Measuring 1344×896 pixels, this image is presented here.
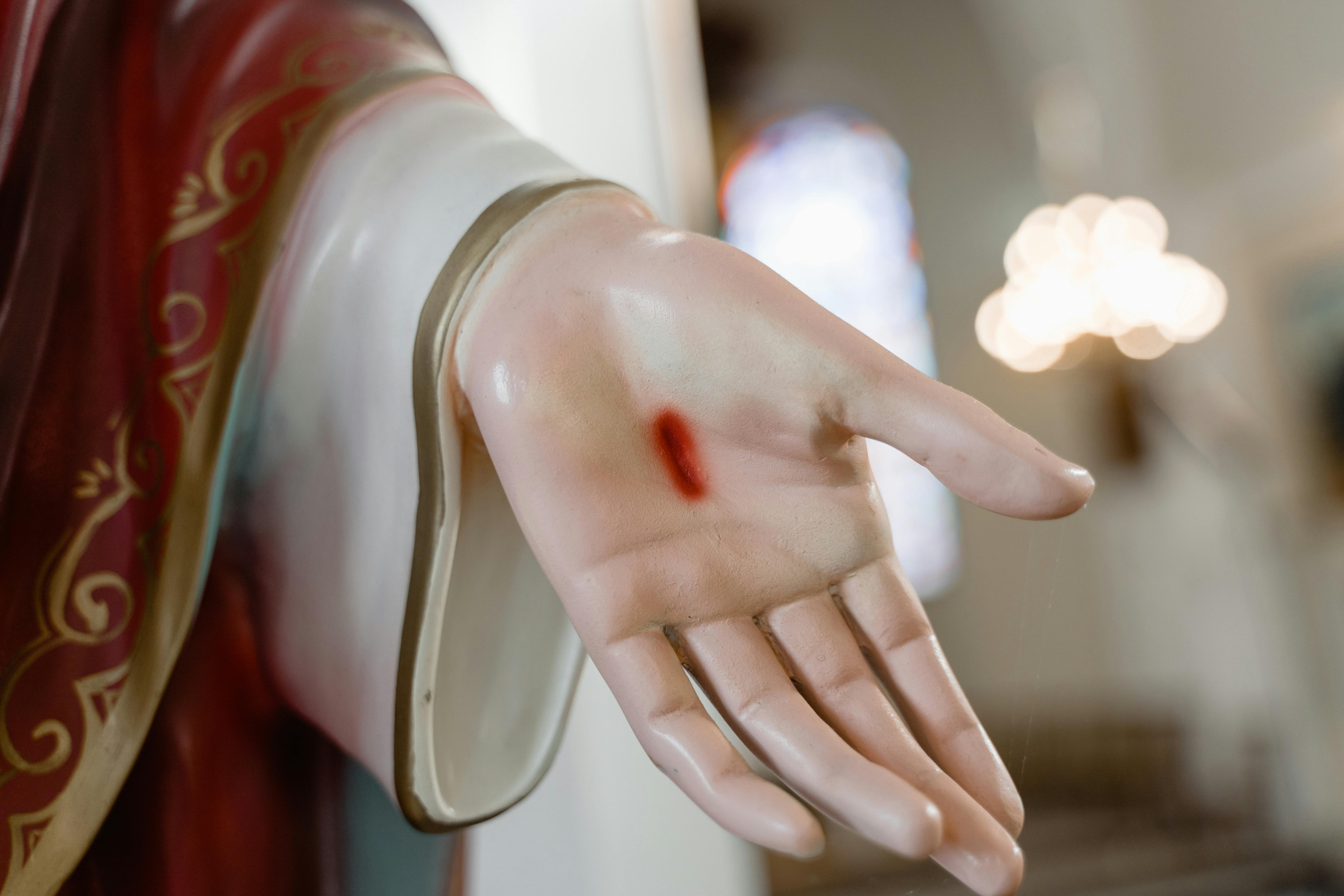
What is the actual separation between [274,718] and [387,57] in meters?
0.34

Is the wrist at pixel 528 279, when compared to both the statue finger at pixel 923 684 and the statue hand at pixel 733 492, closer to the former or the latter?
the statue hand at pixel 733 492

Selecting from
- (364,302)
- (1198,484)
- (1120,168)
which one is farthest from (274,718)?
(1120,168)

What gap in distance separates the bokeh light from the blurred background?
0.01 metres

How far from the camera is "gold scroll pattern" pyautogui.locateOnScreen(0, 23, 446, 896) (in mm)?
329

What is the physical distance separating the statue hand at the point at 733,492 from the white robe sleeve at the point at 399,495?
0.03 metres

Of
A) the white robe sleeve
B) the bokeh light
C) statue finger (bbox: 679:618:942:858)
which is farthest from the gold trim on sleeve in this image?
the bokeh light

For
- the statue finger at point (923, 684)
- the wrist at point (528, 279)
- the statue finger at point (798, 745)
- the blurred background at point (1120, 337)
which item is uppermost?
the wrist at point (528, 279)

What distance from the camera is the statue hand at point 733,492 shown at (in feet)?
0.98

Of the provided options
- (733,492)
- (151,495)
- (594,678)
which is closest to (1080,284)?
(594,678)

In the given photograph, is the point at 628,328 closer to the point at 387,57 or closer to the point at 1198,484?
the point at 387,57

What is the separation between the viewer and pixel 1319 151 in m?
2.50

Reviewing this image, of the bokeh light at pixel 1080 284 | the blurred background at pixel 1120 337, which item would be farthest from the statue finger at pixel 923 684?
the bokeh light at pixel 1080 284

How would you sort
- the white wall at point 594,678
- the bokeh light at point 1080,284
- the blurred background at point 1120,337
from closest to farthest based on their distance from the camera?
the white wall at point 594,678 → the blurred background at point 1120,337 → the bokeh light at point 1080,284

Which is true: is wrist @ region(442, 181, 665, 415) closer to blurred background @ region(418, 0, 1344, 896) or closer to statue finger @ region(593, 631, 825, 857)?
statue finger @ region(593, 631, 825, 857)
